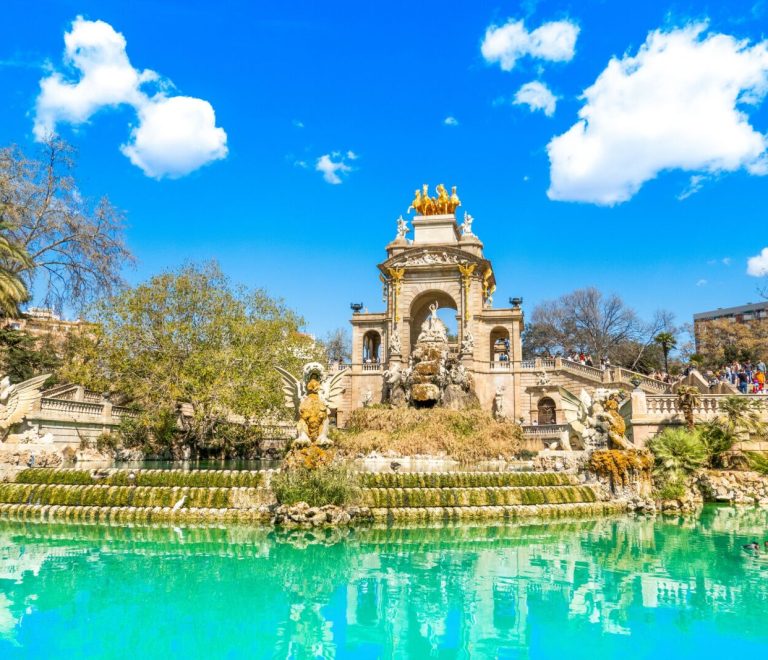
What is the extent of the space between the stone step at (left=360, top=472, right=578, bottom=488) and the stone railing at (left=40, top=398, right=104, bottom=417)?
15.7 meters

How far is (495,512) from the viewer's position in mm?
14453

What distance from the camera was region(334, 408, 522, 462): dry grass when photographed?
27.2 metres

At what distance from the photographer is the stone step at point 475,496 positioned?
46.2 ft

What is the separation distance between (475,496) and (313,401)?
4.56 metres

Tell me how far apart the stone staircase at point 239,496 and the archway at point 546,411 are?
27.1 m

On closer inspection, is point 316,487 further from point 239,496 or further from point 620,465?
point 620,465

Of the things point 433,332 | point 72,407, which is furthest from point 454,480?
point 433,332

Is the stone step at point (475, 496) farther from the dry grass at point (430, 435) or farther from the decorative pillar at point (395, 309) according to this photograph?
the decorative pillar at point (395, 309)

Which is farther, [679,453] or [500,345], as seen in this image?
[500,345]

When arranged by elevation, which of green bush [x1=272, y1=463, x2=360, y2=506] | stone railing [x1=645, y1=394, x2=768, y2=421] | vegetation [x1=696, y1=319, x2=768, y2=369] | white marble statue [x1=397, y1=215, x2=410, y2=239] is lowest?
green bush [x1=272, y1=463, x2=360, y2=506]


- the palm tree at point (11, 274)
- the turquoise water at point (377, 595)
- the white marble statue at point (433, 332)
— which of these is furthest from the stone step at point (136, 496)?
the white marble statue at point (433, 332)

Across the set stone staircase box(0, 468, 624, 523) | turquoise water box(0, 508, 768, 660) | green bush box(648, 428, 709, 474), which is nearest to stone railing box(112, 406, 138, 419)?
stone staircase box(0, 468, 624, 523)

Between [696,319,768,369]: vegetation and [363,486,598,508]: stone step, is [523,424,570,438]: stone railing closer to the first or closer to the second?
[363,486,598,508]: stone step

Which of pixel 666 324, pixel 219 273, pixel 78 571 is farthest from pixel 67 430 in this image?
pixel 666 324
